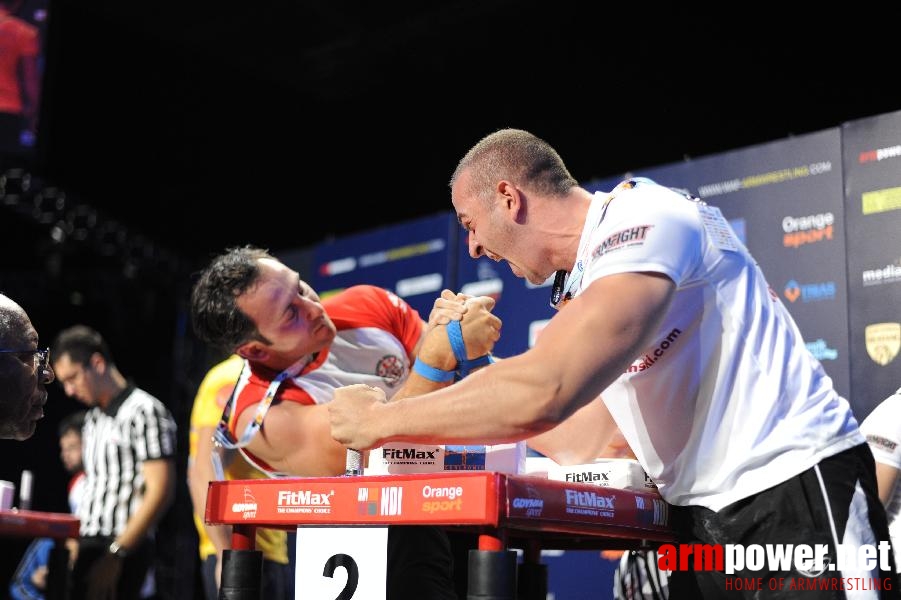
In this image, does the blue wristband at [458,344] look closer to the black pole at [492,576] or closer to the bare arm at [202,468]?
the black pole at [492,576]

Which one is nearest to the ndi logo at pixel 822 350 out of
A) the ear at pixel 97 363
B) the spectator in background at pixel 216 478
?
the spectator in background at pixel 216 478

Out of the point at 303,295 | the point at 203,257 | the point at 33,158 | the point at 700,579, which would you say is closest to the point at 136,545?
the point at 33,158

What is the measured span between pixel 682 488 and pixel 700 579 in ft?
0.50

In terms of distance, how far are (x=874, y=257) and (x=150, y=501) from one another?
3.47 meters

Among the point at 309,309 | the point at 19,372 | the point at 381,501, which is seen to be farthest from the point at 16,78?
the point at 381,501

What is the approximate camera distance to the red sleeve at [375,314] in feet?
9.02

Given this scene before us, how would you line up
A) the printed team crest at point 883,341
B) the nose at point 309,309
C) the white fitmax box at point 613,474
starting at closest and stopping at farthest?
the white fitmax box at point 613,474 < the nose at point 309,309 < the printed team crest at point 883,341

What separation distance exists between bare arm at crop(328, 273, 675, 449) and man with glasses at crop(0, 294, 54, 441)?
39.4 inches

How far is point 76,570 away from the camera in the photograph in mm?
4695

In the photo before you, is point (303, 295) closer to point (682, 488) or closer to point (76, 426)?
point (682, 488)

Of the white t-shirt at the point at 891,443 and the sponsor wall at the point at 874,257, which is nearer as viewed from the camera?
the white t-shirt at the point at 891,443

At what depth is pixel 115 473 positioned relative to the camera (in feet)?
16.0

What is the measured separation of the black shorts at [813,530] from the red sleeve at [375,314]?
1401 mm

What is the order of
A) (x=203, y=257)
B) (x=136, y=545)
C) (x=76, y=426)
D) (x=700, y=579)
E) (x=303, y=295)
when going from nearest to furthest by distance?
(x=700, y=579), (x=303, y=295), (x=136, y=545), (x=76, y=426), (x=203, y=257)
